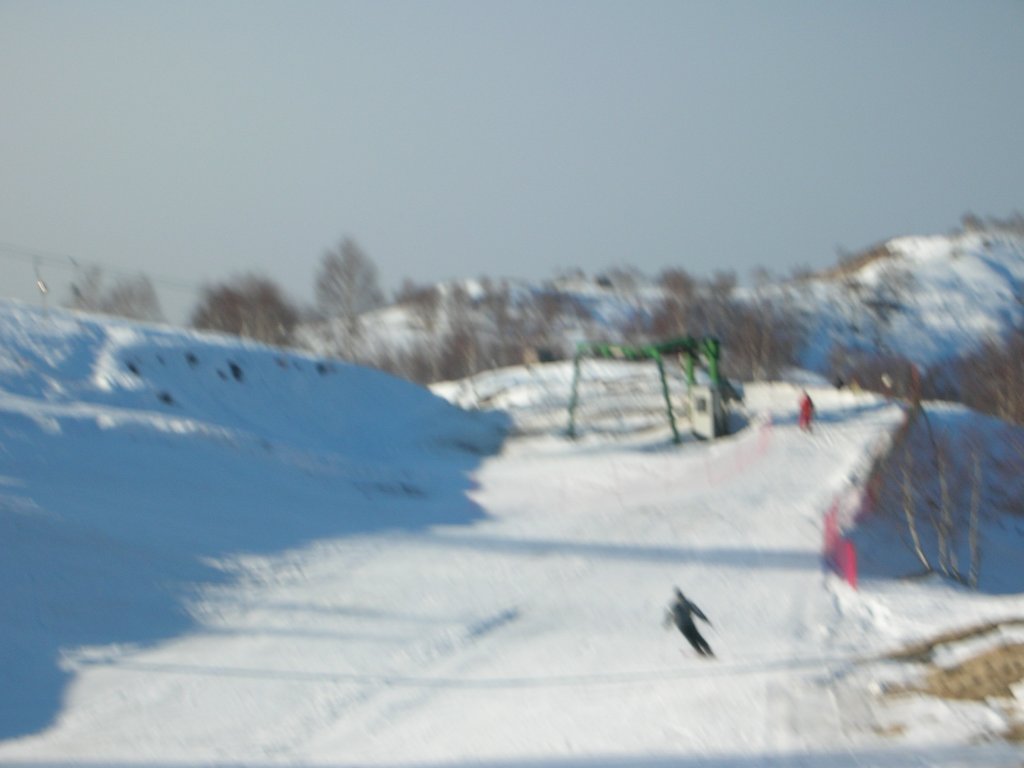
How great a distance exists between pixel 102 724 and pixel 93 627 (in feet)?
9.37

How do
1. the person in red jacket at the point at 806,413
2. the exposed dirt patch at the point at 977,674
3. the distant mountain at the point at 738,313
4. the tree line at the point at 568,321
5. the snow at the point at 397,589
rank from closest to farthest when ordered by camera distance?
the exposed dirt patch at the point at 977,674, the snow at the point at 397,589, the person in red jacket at the point at 806,413, the tree line at the point at 568,321, the distant mountain at the point at 738,313

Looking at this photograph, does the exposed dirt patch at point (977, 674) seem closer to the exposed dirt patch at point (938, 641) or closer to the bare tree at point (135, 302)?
the exposed dirt patch at point (938, 641)

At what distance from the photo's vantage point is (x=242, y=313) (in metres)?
59.2

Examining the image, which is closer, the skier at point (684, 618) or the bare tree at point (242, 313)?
the skier at point (684, 618)

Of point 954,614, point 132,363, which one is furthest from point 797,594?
point 132,363

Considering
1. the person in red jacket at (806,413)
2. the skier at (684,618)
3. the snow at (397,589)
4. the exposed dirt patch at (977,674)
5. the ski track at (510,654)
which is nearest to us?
the exposed dirt patch at (977,674)

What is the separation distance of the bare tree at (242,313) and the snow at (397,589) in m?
30.0

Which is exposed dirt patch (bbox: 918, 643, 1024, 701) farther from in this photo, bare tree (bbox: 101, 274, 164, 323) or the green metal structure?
bare tree (bbox: 101, 274, 164, 323)

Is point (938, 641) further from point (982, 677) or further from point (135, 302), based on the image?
point (135, 302)

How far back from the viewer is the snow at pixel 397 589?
1050 centimetres

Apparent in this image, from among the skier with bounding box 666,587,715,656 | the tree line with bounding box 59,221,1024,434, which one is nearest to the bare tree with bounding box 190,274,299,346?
the tree line with bounding box 59,221,1024,434

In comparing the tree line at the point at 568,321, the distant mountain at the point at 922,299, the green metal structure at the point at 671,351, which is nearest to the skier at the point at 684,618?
the green metal structure at the point at 671,351

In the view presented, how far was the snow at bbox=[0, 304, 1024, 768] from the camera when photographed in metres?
10.5

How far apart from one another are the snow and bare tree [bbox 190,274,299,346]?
98.3 feet
